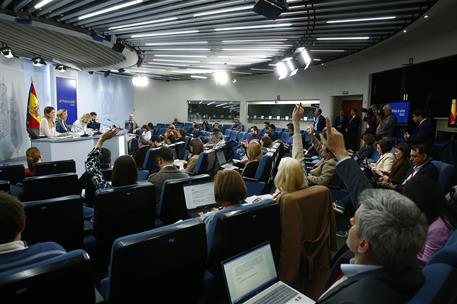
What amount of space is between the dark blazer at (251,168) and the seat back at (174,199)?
1660 millimetres

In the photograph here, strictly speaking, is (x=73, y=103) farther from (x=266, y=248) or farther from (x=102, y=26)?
(x=266, y=248)

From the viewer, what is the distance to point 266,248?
6.10 ft

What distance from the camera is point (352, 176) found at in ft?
5.89

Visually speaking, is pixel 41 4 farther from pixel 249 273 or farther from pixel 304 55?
pixel 249 273

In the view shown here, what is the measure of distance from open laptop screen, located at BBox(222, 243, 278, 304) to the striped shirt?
2.78ft

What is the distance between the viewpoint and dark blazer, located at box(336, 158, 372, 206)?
1.75 metres

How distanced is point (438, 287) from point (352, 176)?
880mm

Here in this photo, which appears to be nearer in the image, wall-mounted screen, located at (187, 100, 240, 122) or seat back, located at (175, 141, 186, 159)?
seat back, located at (175, 141, 186, 159)

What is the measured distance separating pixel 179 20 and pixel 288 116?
8.59 metres

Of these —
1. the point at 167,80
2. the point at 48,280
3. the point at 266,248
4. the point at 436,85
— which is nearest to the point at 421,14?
the point at 436,85

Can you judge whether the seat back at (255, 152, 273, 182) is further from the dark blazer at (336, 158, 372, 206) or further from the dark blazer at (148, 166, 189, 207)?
the dark blazer at (336, 158, 372, 206)

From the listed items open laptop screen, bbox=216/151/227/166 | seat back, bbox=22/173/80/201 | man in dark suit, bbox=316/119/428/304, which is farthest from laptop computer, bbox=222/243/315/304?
open laptop screen, bbox=216/151/227/166

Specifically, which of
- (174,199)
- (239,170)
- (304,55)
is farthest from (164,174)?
(304,55)

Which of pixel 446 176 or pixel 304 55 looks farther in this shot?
pixel 304 55
